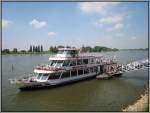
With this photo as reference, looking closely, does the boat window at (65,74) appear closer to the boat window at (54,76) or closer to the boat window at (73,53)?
the boat window at (54,76)

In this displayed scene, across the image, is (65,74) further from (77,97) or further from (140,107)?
(140,107)

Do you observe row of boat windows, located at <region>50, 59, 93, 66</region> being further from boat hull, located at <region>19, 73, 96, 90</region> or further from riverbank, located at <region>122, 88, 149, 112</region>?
riverbank, located at <region>122, 88, 149, 112</region>

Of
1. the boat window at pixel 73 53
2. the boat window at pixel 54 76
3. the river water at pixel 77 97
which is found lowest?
the river water at pixel 77 97

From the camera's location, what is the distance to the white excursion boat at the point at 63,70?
47.5 ft

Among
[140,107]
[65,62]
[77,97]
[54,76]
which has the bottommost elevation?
[77,97]

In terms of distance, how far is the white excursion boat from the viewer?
→ 14.5 m

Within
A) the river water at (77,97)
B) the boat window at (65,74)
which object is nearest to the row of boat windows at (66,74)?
the boat window at (65,74)

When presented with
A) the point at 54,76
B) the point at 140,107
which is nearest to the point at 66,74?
the point at 54,76

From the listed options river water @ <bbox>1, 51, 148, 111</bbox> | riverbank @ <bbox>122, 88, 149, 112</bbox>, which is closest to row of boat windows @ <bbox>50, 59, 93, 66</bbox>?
river water @ <bbox>1, 51, 148, 111</bbox>

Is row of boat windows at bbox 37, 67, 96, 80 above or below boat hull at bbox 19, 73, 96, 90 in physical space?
above

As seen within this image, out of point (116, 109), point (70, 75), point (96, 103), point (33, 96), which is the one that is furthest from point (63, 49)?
point (116, 109)

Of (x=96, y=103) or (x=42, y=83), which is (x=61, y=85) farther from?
(x=96, y=103)

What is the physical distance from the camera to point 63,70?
15.6 meters

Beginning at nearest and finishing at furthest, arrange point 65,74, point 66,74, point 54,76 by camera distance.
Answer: point 54,76 < point 65,74 < point 66,74
